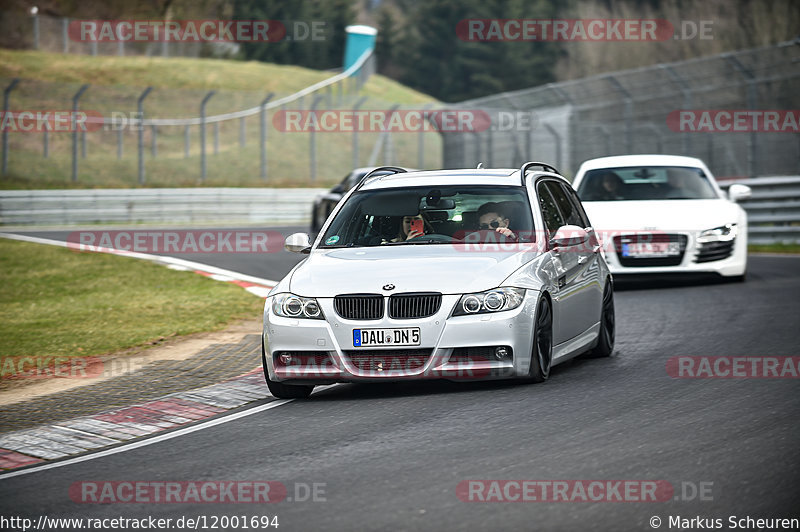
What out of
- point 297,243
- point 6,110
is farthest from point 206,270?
point 6,110

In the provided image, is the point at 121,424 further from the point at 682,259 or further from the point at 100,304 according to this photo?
the point at 682,259

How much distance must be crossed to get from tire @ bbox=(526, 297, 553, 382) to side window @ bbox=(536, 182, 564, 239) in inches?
31.9

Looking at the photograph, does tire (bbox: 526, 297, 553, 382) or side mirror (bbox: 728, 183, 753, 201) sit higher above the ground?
side mirror (bbox: 728, 183, 753, 201)

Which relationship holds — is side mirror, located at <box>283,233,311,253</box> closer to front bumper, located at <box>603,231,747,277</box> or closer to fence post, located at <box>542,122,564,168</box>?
front bumper, located at <box>603,231,747,277</box>

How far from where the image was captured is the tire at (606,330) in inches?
407

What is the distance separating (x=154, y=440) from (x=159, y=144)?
37645mm

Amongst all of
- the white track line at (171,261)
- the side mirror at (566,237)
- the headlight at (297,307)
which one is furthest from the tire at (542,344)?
the white track line at (171,261)

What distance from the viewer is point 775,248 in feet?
75.4

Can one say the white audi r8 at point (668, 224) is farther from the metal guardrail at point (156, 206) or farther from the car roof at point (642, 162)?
the metal guardrail at point (156, 206)

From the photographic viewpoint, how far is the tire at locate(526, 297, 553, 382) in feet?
28.2

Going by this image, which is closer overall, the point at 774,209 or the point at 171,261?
the point at 171,261

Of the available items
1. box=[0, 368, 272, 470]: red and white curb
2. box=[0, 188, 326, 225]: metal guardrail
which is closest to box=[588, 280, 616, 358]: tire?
box=[0, 368, 272, 470]: red and white curb

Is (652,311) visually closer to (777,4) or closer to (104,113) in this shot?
(104,113)

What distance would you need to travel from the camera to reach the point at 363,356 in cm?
838
